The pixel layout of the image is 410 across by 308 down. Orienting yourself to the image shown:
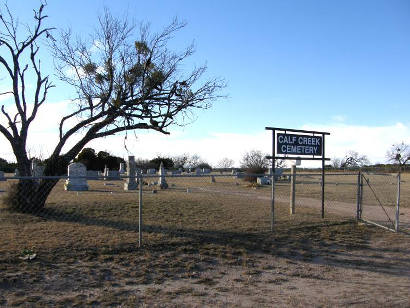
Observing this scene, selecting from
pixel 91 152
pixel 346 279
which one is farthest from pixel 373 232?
pixel 91 152

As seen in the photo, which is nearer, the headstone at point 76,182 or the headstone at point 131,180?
the headstone at point 76,182

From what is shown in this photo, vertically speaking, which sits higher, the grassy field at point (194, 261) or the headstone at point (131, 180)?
the headstone at point (131, 180)

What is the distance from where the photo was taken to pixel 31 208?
10977 mm

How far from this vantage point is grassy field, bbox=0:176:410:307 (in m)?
5.37

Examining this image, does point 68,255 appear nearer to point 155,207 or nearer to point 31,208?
point 31,208

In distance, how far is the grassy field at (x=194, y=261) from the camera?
17.6ft

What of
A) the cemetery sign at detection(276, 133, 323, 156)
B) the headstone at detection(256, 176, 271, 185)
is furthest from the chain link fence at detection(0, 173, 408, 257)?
the headstone at detection(256, 176, 271, 185)

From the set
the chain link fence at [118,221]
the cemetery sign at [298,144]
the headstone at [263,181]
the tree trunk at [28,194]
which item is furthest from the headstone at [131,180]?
the headstone at [263,181]

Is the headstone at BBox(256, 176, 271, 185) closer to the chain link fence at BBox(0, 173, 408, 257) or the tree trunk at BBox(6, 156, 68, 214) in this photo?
the chain link fence at BBox(0, 173, 408, 257)

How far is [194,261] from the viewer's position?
7129 mm

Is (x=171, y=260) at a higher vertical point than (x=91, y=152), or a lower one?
lower

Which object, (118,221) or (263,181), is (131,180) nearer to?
(118,221)

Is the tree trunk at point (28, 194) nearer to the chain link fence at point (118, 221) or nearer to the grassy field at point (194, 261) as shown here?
the chain link fence at point (118, 221)

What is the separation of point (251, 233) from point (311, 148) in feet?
16.1
